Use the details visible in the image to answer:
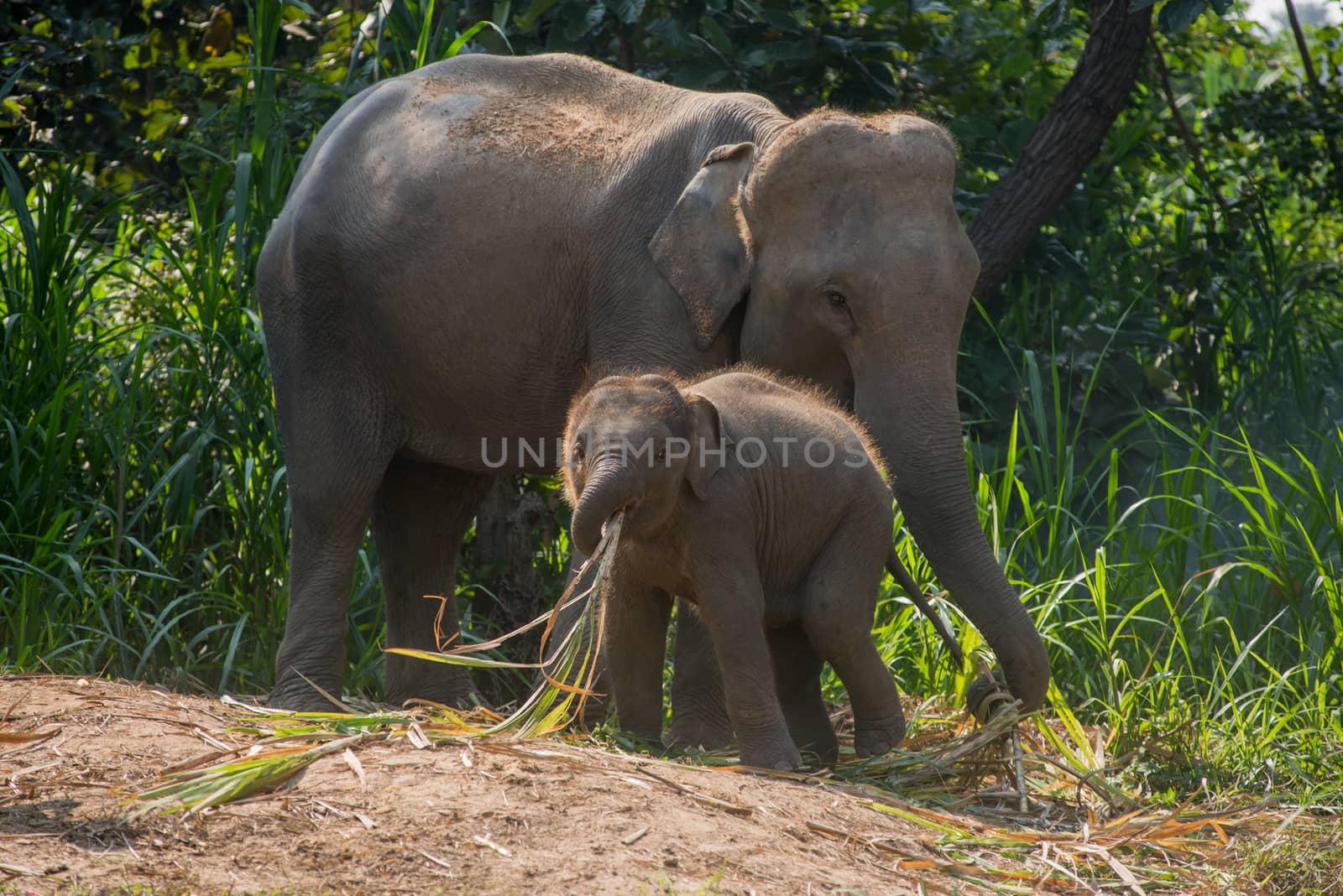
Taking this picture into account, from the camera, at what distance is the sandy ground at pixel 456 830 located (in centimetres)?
280

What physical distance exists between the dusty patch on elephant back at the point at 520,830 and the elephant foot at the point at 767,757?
0.07 metres

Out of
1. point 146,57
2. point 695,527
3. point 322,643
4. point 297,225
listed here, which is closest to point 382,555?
point 322,643

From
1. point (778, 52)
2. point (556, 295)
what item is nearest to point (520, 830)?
point (556, 295)

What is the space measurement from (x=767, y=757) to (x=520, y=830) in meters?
0.81

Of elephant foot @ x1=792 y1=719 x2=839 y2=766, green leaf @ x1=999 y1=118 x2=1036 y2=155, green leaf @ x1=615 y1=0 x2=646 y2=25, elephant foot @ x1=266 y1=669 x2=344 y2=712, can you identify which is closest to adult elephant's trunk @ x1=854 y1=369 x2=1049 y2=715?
elephant foot @ x1=792 y1=719 x2=839 y2=766

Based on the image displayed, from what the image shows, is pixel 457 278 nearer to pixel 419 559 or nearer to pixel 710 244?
pixel 710 244

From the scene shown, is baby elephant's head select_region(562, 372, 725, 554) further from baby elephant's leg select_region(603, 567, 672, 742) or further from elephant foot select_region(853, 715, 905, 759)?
elephant foot select_region(853, 715, 905, 759)

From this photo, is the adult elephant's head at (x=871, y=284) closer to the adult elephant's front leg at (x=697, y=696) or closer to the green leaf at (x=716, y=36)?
the adult elephant's front leg at (x=697, y=696)

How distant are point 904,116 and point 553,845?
2.18 metres

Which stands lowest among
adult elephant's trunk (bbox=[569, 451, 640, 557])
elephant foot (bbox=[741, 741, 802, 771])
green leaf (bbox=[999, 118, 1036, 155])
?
elephant foot (bbox=[741, 741, 802, 771])

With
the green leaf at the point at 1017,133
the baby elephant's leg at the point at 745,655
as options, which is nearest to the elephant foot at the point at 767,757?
the baby elephant's leg at the point at 745,655

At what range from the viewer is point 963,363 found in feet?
22.1

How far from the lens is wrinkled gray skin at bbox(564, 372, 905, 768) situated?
3.49 meters

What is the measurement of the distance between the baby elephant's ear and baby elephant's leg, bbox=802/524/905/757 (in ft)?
1.39
